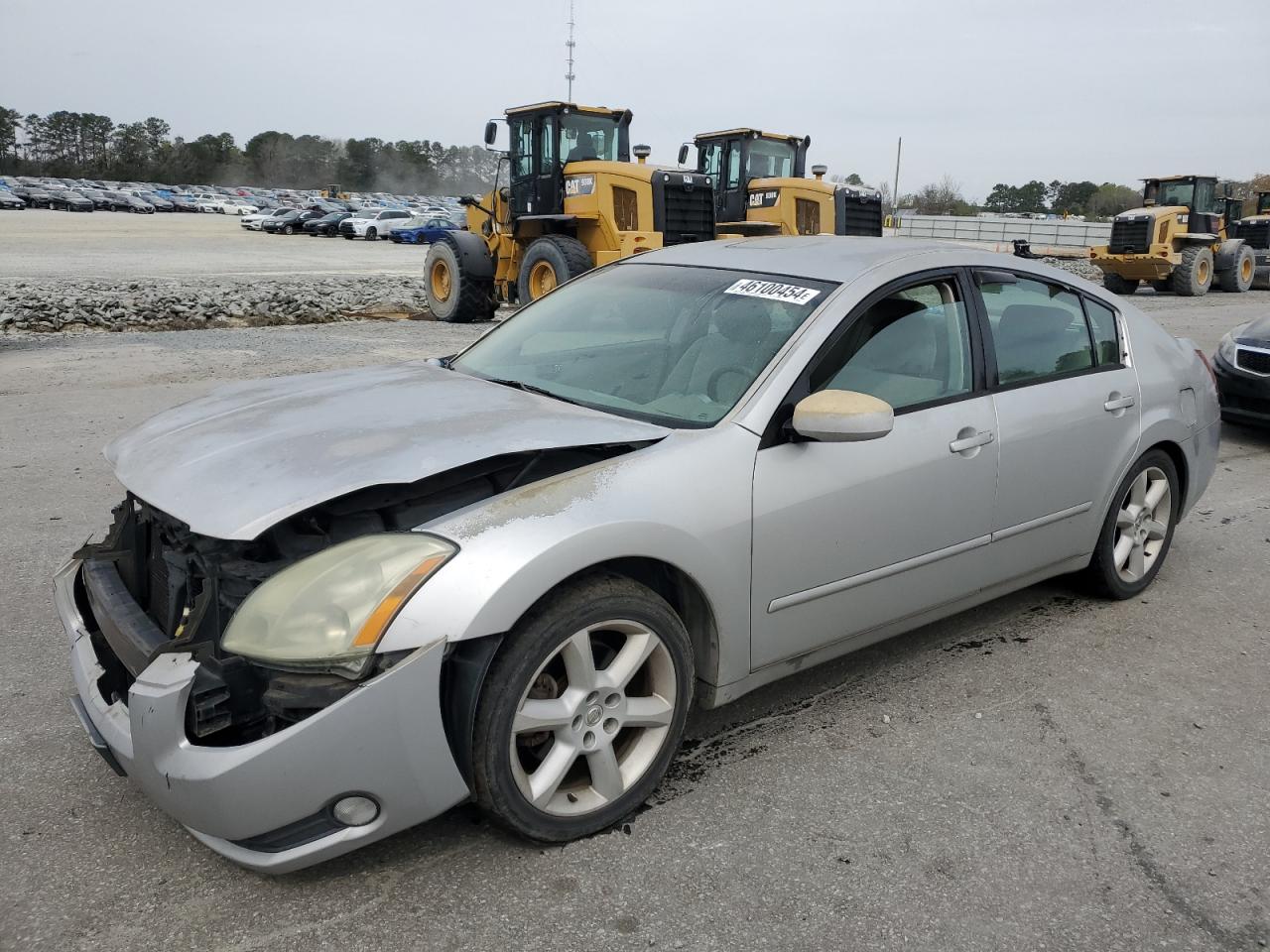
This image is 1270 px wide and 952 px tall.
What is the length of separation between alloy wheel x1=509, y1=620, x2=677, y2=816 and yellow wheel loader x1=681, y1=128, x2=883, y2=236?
52.5 feet

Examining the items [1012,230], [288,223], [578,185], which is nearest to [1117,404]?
[578,185]

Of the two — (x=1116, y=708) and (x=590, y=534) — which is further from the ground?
(x=590, y=534)

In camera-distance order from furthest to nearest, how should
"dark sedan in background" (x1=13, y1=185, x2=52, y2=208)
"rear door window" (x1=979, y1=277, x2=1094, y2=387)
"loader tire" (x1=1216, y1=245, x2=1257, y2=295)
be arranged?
"dark sedan in background" (x1=13, y1=185, x2=52, y2=208)
"loader tire" (x1=1216, y1=245, x2=1257, y2=295)
"rear door window" (x1=979, y1=277, x2=1094, y2=387)

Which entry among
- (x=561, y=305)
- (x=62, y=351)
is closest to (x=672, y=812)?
(x=561, y=305)

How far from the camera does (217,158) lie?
12875 cm

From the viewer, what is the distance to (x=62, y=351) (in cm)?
1147

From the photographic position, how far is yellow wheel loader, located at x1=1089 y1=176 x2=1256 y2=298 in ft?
77.9

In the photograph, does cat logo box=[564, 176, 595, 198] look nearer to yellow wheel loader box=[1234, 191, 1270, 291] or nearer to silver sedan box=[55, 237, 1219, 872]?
silver sedan box=[55, 237, 1219, 872]

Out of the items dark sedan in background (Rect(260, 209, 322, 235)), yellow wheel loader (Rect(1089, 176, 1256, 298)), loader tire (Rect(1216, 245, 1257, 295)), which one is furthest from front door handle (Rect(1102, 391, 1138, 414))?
dark sedan in background (Rect(260, 209, 322, 235))

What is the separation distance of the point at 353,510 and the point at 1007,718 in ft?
7.10

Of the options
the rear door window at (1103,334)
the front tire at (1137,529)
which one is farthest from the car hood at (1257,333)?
the rear door window at (1103,334)

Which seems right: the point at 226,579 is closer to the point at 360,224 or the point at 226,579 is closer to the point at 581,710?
the point at 581,710

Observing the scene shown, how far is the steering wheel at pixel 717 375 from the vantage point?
3.22 meters

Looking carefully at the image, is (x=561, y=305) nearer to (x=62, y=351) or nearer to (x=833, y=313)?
(x=833, y=313)
